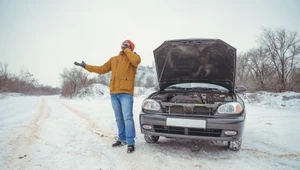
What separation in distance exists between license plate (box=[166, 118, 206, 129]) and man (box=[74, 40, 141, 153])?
0.66 metres

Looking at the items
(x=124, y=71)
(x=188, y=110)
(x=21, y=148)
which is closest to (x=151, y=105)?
(x=188, y=110)

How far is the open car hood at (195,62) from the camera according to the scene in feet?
11.2

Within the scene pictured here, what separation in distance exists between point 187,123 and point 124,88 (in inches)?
44.2

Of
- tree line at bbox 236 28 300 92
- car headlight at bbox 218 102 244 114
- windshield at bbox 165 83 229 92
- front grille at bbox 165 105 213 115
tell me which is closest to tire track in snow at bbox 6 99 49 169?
front grille at bbox 165 105 213 115

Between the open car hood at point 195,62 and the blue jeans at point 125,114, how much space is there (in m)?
1.33

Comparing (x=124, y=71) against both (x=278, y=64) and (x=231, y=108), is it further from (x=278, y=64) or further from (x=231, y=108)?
(x=278, y=64)

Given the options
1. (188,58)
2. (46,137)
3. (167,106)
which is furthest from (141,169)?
(188,58)

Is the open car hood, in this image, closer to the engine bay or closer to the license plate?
the engine bay

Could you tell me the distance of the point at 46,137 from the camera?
327 centimetres

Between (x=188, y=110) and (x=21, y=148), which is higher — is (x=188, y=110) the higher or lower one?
the higher one

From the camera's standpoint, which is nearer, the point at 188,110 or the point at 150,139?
the point at 188,110

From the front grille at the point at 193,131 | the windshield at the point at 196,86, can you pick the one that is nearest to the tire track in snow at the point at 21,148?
the front grille at the point at 193,131

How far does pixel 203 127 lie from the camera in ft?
Answer: 8.15

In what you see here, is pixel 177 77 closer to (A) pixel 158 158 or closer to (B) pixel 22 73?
(A) pixel 158 158
